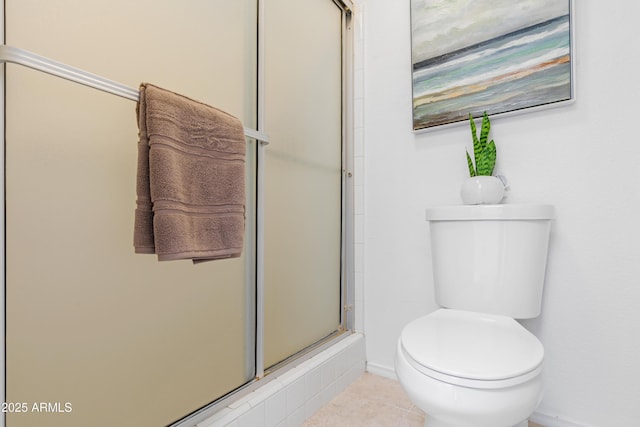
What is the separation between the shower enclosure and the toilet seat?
54 centimetres

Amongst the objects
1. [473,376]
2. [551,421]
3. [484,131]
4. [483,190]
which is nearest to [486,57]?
[484,131]

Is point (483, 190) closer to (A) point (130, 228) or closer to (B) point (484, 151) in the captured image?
(B) point (484, 151)

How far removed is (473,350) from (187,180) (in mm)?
820

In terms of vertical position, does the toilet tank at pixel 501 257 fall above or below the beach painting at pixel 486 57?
below

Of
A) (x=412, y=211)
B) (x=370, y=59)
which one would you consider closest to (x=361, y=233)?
(x=412, y=211)

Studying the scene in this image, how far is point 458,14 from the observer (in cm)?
144

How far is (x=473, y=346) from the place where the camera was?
91 centimetres

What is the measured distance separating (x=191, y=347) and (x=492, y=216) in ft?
3.40

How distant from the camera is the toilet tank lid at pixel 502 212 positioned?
1160mm

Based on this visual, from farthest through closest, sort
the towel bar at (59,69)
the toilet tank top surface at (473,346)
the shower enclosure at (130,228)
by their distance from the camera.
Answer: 1. the toilet tank top surface at (473,346)
2. the shower enclosure at (130,228)
3. the towel bar at (59,69)

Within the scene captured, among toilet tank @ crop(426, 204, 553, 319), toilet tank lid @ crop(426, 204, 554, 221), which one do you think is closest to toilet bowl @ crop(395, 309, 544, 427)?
toilet tank @ crop(426, 204, 553, 319)

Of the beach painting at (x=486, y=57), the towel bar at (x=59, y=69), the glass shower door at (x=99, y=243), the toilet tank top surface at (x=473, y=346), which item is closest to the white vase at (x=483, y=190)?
the beach painting at (x=486, y=57)

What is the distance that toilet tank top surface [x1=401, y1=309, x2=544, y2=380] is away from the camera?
798mm

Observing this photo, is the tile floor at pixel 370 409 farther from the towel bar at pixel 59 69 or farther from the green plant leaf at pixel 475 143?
the towel bar at pixel 59 69
